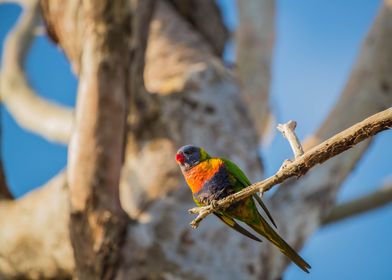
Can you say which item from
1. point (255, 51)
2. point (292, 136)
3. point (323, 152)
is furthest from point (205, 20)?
point (323, 152)

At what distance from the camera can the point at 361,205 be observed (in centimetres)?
436

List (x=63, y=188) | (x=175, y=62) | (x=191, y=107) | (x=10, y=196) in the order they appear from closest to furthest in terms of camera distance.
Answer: (x=63, y=188) → (x=191, y=107) → (x=10, y=196) → (x=175, y=62)

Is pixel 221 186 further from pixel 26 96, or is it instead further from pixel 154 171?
pixel 26 96

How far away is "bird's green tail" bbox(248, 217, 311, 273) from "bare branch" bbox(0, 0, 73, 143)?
336 centimetres

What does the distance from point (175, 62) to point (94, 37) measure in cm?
103

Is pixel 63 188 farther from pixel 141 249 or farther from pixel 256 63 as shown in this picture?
pixel 256 63

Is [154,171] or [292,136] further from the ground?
[154,171]

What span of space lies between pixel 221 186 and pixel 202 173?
7 centimetres

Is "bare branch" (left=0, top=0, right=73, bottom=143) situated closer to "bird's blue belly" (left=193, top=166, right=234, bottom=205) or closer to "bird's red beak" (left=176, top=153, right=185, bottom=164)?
"bird's red beak" (left=176, top=153, right=185, bottom=164)

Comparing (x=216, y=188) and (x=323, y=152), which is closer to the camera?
(x=323, y=152)

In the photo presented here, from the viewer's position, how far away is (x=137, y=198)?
9.34 feet

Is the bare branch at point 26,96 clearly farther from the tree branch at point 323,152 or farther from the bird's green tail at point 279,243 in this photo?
the tree branch at point 323,152

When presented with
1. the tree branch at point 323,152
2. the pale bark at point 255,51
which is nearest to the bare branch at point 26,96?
the pale bark at point 255,51

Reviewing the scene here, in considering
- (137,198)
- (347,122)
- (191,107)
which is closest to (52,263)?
(137,198)
